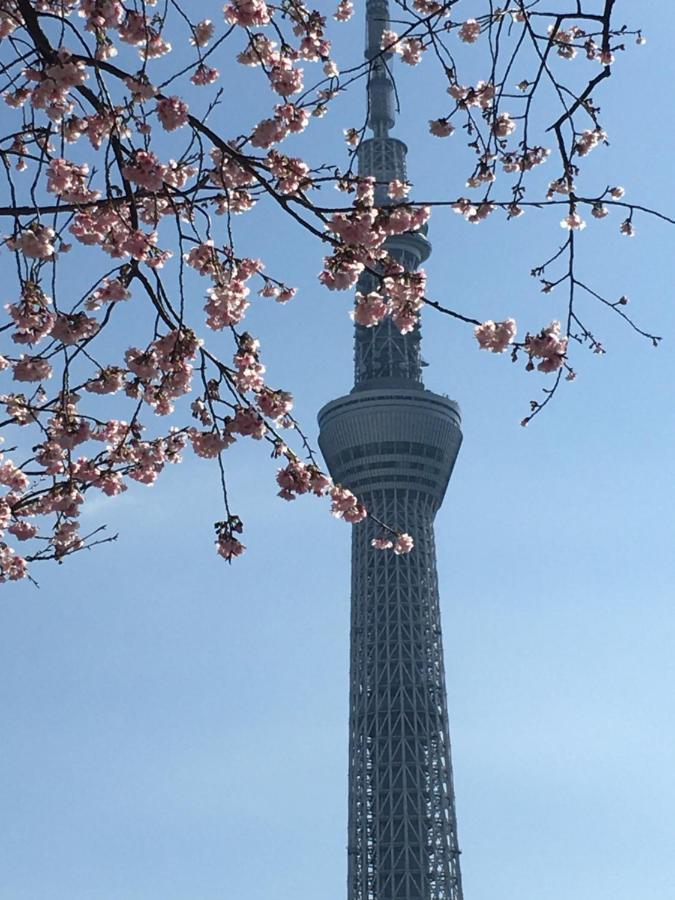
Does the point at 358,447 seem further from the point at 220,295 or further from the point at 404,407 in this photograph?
the point at 220,295

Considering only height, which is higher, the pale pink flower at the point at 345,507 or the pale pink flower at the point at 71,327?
the pale pink flower at the point at 345,507

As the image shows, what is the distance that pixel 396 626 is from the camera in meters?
125

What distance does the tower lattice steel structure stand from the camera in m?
116

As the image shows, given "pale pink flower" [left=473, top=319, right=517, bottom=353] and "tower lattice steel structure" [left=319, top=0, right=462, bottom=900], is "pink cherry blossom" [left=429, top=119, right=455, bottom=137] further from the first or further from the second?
"tower lattice steel structure" [left=319, top=0, right=462, bottom=900]

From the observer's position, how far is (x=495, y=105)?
11.4m

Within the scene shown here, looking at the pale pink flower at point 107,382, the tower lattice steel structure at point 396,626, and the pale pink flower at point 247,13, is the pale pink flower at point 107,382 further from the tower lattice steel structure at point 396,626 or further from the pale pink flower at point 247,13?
the tower lattice steel structure at point 396,626

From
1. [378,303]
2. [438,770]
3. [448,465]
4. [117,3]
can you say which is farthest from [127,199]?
[448,465]

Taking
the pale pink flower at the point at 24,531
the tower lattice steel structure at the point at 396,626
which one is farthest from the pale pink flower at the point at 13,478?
the tower lattice steel structure at the point at 396,626

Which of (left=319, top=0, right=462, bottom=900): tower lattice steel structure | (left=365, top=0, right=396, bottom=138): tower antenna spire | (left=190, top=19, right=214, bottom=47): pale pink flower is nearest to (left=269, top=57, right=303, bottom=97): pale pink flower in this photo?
(left=190, top=19, right=214, bottom=47): pale pink flower

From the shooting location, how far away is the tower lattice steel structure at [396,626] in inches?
4567

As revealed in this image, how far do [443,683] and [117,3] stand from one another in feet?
378

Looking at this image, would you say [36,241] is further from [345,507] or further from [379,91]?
[379,91]

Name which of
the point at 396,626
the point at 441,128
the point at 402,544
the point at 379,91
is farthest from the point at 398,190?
the point at 379,91

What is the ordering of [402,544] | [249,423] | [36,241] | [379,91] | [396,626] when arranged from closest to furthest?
1. [36,241]
2. [249,423]
3. [402,544]
4. [396,626]
5. [379,91]
